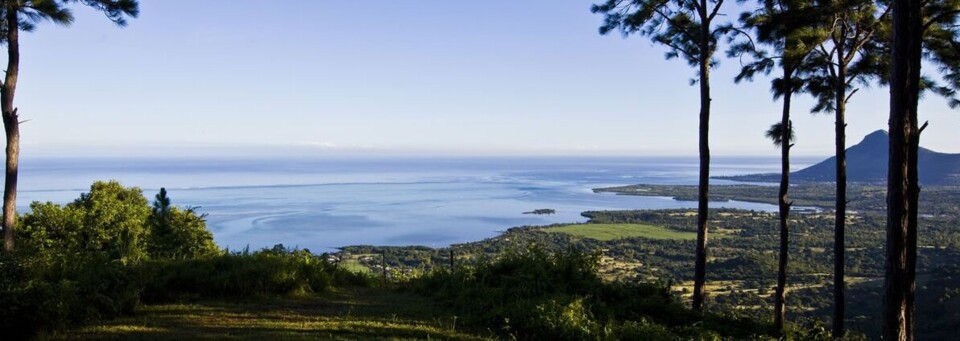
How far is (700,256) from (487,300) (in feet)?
17.1

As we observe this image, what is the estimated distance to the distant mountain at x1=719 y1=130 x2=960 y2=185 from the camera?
113 meters

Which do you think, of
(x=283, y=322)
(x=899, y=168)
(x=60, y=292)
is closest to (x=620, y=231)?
(x=899, y=168)

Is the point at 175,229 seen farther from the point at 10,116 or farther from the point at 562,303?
the point at 562,303

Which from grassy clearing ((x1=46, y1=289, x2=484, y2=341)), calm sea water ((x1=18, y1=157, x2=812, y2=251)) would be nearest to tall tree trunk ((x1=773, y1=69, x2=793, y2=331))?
grassy clearing ((x1=46, y1=289, x2=484, y2=341))

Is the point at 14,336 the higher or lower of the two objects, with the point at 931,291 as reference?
higher

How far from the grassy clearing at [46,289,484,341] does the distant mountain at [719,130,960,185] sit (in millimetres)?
116522

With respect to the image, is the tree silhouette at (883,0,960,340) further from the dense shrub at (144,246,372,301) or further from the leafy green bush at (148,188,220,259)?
the leafy green bush at (148,188,220,259)

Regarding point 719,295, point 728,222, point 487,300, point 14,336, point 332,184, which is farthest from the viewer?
point 332,184

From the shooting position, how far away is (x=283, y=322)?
6516mm

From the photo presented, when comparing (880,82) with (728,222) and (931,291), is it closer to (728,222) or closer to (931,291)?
(931,291)

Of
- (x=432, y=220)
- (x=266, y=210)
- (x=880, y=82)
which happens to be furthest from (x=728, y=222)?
(x=880, y=82)

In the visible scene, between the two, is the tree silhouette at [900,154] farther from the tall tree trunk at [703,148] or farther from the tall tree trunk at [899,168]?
the tall tree trunk at [703,148]

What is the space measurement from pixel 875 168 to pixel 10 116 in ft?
487

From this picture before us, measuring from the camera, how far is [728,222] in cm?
6431
